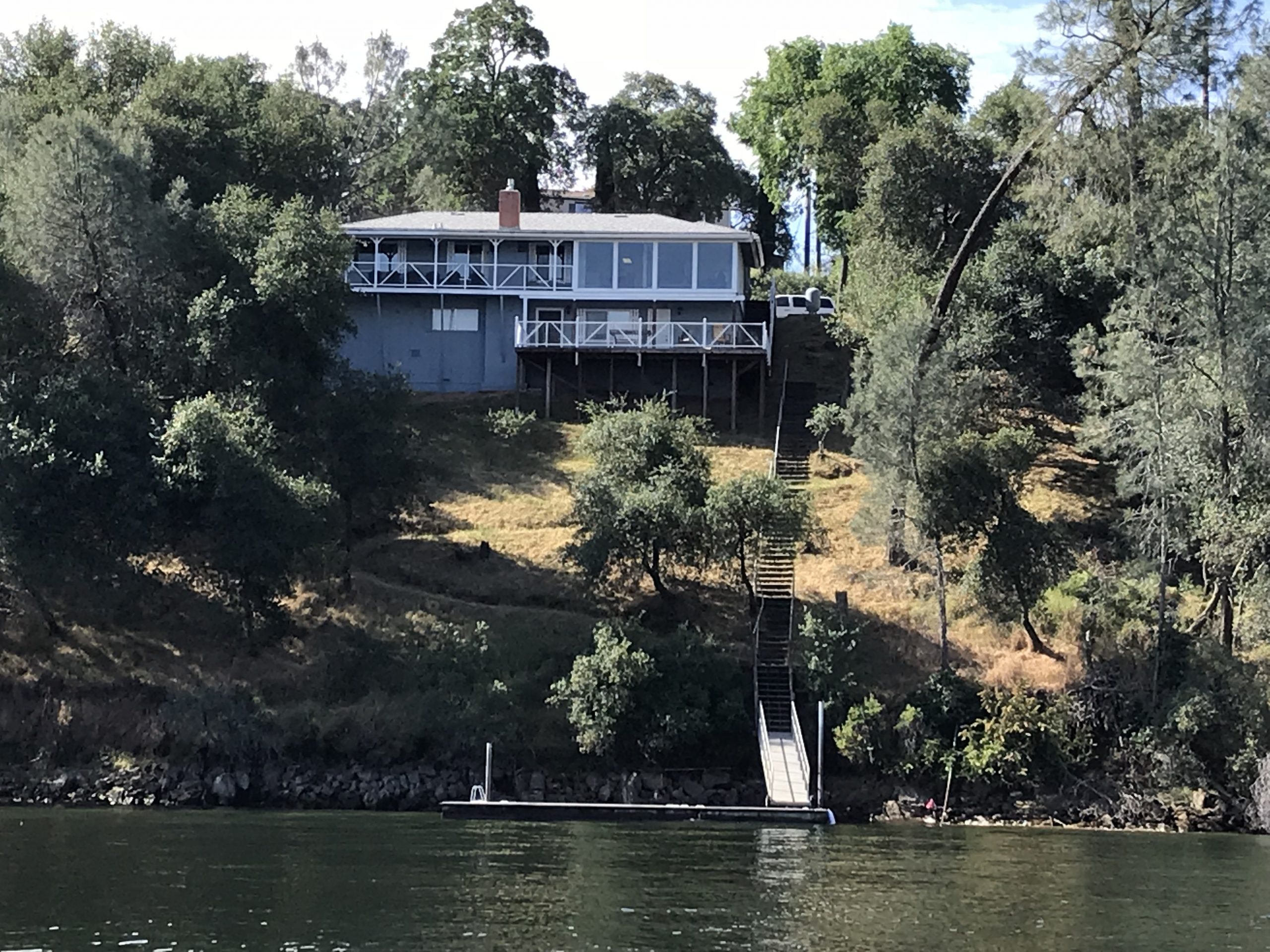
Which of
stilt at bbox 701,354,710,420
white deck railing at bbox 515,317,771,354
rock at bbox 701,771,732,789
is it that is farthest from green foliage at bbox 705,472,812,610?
white deck railing at bbox 515,317,771,354

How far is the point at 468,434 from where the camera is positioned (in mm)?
52844

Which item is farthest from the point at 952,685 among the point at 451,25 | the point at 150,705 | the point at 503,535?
the point at 451,25

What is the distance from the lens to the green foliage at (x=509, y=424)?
52531 mm

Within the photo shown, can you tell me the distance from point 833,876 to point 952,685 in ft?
39.1

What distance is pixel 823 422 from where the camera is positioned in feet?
161

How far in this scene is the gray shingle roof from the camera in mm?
56156

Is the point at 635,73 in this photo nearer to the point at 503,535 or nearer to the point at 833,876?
the point at 503,535

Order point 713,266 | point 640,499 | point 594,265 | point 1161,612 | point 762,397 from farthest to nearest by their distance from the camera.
Result: point 594,265, point 713,266, point 762,397, point 640,499, point 1161,612

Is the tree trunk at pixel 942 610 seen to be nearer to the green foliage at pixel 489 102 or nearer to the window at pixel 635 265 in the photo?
the window at pixel 635 265

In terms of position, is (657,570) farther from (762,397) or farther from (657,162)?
(657,162)

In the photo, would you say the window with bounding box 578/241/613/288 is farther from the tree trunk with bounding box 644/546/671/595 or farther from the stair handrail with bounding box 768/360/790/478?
the tree trunk with bounding box 644/546/671/595

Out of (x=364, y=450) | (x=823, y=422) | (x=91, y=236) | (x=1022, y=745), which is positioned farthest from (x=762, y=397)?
(x=91, y=236)

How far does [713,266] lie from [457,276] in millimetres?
9139

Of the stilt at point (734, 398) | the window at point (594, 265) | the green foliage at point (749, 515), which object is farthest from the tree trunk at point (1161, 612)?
the window at point (594, 265)
